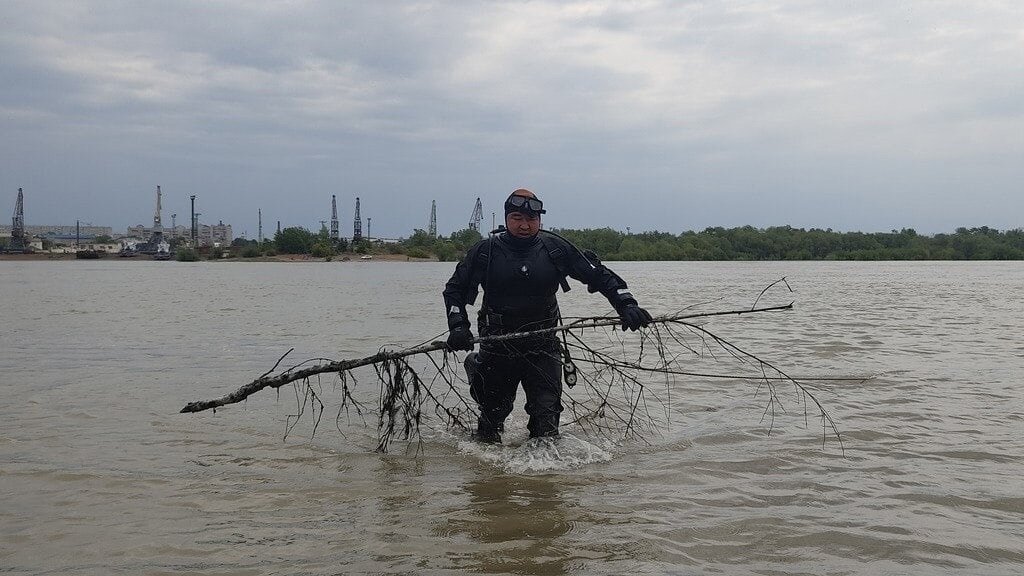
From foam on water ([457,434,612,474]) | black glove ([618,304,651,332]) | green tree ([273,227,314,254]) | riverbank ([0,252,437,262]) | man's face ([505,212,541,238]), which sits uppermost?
green tree ([273,227,314,254])

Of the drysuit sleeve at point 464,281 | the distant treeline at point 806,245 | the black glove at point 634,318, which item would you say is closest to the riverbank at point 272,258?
the distant treeline at point 806,245

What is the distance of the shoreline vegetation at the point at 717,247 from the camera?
100 meters

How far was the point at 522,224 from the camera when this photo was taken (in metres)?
5.62

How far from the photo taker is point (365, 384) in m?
9.53

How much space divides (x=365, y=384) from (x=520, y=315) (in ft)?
14.4

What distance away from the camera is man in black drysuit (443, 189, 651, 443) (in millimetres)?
5609

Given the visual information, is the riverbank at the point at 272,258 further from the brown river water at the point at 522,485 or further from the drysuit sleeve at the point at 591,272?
the drysuit sleeve at the point at 591,272

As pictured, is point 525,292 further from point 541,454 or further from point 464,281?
point 541,454

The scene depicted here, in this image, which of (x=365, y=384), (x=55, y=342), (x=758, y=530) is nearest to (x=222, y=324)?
(x=55, y=342)

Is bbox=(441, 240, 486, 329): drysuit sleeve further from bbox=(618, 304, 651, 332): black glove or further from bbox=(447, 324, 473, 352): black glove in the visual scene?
bbox=(618, 304, 651, 332): black glove

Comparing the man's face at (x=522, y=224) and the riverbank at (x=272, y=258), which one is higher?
the riverbank at (x=272, y=258)

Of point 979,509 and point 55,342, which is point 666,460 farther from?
point 55,342

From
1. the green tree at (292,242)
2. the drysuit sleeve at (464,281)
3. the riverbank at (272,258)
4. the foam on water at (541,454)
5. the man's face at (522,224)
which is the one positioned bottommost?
the foam on water at (541,454)

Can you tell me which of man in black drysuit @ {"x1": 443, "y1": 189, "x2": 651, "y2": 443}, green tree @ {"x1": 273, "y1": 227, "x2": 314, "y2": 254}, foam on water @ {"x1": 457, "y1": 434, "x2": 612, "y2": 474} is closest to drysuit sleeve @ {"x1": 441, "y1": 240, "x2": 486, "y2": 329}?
man in black drysuit @ {"x1": 443, "y1": 189, "x2": 651, "y2": 443}
